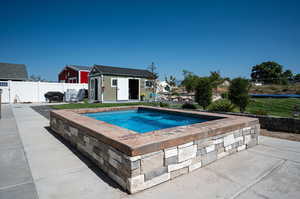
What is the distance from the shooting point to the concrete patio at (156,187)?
2.00 m

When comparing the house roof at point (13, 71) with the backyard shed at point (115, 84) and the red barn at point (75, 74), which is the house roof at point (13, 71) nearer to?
the red barn at point (75, 74)

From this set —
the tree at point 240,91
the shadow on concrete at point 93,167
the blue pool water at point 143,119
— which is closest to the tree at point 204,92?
the tree at point 240,91

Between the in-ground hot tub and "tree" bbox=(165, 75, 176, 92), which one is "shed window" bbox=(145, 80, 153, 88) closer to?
"tree" bbox=(165, 75, 176, 92)

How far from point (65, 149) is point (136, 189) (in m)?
2.39

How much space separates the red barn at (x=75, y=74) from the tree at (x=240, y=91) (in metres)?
19.8

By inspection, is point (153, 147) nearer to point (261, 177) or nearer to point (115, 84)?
point (261, 177)

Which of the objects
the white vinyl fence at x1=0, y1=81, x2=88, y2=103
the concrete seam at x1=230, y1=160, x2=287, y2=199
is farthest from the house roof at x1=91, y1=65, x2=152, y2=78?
the concrete seam at x1=230, y1=160, x2=287, y2=199

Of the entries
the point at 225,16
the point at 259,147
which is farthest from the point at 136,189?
the point at 225,16

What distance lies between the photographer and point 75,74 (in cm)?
2231

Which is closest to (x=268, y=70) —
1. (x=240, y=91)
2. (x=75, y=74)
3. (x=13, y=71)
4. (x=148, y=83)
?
(x=148, y=83)

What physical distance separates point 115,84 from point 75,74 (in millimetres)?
10746

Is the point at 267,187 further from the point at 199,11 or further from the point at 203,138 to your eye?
the point at 199,11

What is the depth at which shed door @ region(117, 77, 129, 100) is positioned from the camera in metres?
15.0

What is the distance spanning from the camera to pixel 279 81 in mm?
18359
